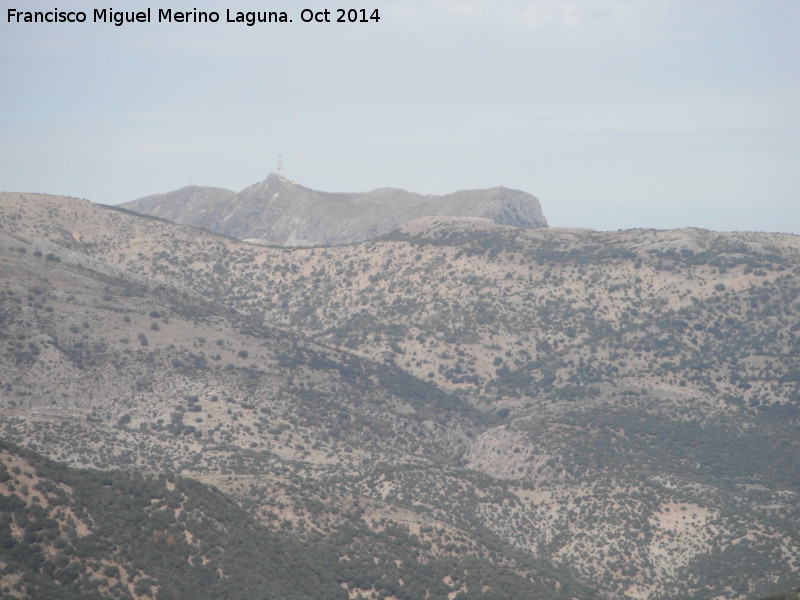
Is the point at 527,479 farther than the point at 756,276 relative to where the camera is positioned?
No

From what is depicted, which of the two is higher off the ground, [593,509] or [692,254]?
[692,254]

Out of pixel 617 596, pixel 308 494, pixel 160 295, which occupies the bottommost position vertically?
pixel 617 596

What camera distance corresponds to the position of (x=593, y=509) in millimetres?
104312

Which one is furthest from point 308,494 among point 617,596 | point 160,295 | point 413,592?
point 160,295

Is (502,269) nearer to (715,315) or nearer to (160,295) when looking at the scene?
(715,315)

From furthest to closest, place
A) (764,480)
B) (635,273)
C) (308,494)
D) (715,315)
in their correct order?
(635,273) < (715,315) < (764,480) < (308,494)

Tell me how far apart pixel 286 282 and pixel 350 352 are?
3154 cm

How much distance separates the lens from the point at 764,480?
4528 inches

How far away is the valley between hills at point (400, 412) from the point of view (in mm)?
76062

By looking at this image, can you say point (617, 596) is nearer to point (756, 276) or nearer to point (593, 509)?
point (593, 509)

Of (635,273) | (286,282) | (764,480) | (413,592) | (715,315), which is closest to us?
(413,592)

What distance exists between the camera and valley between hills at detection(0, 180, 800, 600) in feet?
250

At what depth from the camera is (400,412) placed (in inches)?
5231

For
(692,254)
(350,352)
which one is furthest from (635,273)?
(350,352)
